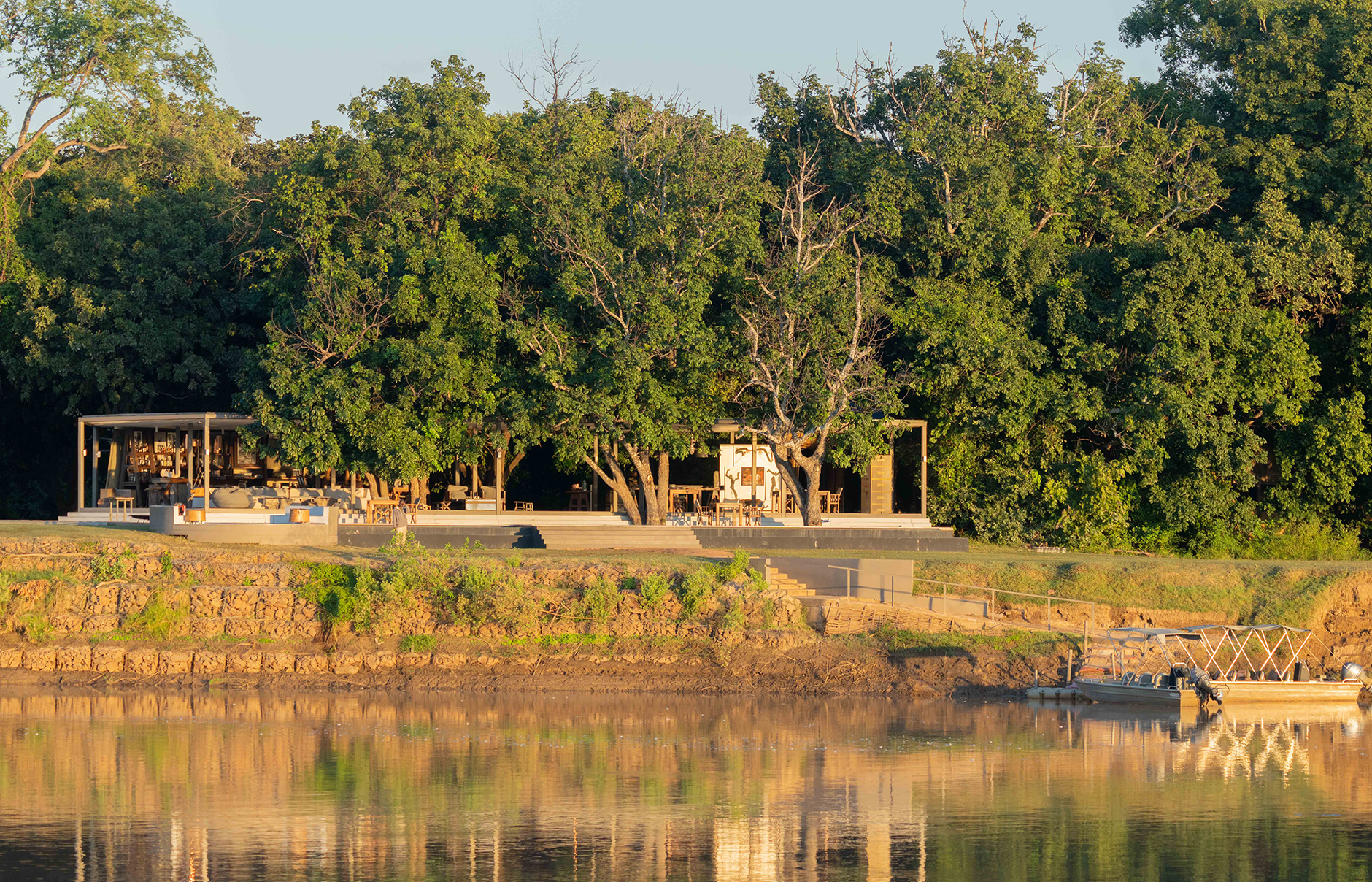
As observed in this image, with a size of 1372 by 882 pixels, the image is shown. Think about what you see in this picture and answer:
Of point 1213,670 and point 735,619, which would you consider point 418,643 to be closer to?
point 735,619

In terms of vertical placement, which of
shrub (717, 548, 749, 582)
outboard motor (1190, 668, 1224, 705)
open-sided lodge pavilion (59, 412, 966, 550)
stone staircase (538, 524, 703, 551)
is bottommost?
outboard motor (1190, 668, 1224, 705)

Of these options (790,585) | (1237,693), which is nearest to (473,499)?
(790,585)

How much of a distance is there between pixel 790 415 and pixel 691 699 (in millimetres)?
9670

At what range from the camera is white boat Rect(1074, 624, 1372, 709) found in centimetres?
2155

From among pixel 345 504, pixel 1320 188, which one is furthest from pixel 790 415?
pixel 1320 188

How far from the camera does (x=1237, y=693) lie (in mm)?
21703

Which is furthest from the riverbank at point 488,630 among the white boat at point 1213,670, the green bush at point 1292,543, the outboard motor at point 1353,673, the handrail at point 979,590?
the green bush at point 1292,543

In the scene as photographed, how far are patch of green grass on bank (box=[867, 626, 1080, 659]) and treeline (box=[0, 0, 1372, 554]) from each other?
6467mm

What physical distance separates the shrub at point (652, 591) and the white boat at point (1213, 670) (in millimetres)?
6602

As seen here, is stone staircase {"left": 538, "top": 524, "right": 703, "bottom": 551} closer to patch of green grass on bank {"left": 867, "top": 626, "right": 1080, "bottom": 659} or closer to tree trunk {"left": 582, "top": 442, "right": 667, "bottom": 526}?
tree trunk {"left": 582, "top": 442, "right": 667, "bottom": 526}

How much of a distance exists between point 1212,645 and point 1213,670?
0.54 m

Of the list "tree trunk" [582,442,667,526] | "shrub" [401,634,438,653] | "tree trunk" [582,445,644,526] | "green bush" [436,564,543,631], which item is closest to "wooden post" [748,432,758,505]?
"tree trunk" [582,442,667,526]

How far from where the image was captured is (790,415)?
29906mm

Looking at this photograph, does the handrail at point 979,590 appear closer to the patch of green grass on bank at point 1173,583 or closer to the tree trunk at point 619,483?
the patch of green grass on bank at point 1173,583
